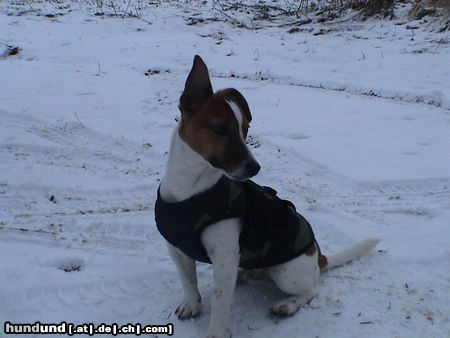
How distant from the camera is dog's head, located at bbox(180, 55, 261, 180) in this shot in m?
2.63

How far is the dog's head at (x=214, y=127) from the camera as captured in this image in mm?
2635

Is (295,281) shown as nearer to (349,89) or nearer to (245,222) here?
(245,222)

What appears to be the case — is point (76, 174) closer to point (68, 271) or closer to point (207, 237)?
point (68, 271)

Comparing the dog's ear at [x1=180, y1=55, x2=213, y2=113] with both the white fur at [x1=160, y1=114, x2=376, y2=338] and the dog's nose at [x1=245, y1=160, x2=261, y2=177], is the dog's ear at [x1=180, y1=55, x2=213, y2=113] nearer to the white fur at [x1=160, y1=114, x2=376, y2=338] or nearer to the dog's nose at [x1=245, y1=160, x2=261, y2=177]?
the white fur at [x1=160, y1=114, x2=376, y2=338]

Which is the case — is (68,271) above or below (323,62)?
below

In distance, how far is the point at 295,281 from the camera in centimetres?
306

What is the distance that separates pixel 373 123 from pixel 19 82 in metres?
5.35

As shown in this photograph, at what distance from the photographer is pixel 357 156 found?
5328mm

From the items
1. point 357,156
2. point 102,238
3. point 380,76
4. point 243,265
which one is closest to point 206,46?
point 380,76

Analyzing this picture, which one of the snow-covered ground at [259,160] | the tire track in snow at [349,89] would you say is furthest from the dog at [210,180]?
the tire track in snow at [349,89]

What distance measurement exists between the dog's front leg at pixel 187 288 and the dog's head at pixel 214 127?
29.5 inches

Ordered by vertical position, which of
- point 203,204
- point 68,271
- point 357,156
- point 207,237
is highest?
point 203,204

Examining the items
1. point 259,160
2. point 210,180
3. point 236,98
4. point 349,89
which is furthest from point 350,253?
point 349,89

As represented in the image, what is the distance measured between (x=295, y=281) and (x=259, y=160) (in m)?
2.32
